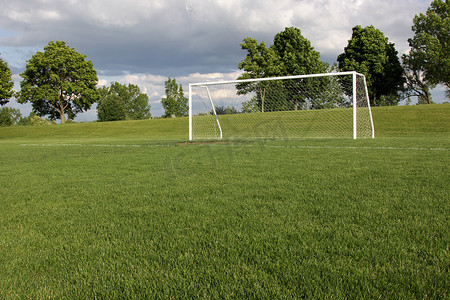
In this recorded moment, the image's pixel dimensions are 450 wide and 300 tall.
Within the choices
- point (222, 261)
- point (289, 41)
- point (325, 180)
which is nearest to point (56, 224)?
point (222, 261)

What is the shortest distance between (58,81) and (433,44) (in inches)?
1846

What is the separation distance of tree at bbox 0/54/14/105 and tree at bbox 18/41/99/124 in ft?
24.8

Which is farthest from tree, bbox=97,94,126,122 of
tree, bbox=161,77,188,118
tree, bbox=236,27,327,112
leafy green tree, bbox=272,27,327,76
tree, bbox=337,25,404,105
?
tree, bbox=337,25,404,105

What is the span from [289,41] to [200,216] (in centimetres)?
4148

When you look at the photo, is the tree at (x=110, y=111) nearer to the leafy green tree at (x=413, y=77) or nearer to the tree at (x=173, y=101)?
the tree at (x=173, y=101)

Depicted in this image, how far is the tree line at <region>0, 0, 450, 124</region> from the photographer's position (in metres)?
34.8

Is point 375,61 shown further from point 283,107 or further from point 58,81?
point 58,81

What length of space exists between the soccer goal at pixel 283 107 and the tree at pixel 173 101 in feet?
124

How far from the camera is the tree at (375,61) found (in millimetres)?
38562

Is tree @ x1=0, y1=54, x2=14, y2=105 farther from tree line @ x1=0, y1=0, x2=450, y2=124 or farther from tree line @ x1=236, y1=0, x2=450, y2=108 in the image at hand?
tree line @ x1=236, y1=0, x2=450, y2=108

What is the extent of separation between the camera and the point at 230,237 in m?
2.42

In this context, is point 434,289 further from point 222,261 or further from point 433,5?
point 433,5

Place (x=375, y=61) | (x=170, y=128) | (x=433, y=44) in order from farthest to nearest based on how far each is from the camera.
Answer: (x=375, y=61)
(x=433, y=44)
(x=170, y=128)

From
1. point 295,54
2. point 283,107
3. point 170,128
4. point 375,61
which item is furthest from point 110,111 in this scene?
point 375,61
